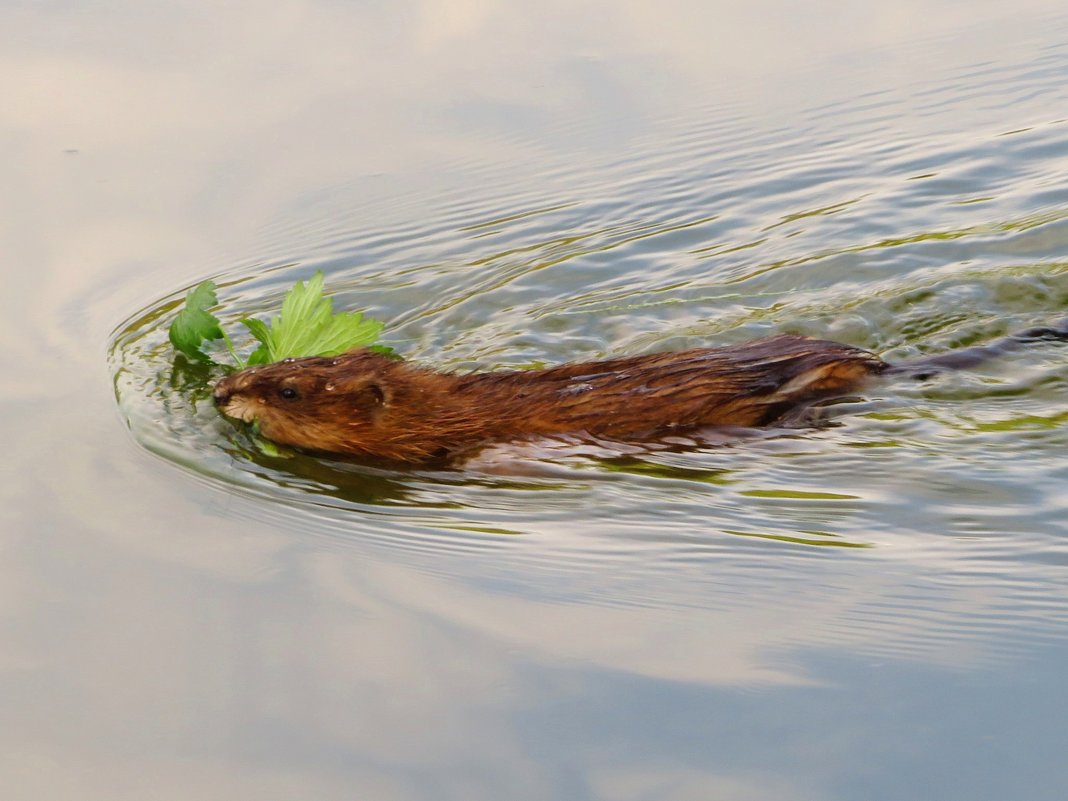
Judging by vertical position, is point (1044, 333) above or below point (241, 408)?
above

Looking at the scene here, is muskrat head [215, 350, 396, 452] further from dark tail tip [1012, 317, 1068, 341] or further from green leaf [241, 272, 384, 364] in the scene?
dark tail tip [1012, 317, 1068, 341]

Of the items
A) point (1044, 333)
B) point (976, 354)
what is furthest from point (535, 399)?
point (1044, 333)

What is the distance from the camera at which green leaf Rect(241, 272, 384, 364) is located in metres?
5.13

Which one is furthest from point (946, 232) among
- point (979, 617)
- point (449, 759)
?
point (449, 759)

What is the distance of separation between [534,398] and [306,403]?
769 millimetres

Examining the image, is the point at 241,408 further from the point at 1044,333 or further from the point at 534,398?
the point at 1044,333

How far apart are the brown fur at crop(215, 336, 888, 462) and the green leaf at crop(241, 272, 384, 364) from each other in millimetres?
290

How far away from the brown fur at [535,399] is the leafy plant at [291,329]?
0.29m

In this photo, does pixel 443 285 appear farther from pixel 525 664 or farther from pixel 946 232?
pixel 525 664

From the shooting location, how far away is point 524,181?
22.1 feet

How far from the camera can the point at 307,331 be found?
17.0ft

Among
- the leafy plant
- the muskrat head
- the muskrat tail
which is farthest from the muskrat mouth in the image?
the muskrat tail

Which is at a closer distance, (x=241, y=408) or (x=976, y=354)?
(x=241, y=408)

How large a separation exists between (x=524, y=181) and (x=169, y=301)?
6.05 feet
